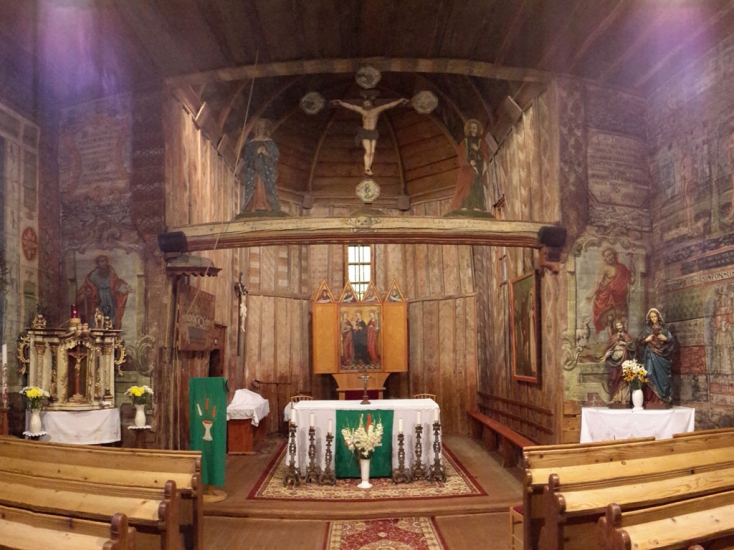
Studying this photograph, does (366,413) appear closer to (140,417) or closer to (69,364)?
(140,417)

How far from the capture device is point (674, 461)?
499 centimetres

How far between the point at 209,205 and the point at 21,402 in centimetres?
466

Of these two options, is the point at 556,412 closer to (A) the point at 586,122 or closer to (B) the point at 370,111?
(A) the point at 586,122

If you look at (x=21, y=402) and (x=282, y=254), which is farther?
(x=282, y=254)

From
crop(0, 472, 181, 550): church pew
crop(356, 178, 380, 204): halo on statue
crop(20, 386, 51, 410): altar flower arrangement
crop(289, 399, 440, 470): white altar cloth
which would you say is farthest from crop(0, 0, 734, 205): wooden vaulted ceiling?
crop(0, 472, 181, 550): church pew

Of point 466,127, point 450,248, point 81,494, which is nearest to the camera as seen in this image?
point 81,494

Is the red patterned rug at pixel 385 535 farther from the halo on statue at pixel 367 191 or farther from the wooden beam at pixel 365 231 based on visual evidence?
the halo on statue at pixel 367 191

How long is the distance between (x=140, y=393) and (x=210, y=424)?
3.52 ft

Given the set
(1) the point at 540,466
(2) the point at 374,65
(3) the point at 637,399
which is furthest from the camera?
(2) the point at 374,65

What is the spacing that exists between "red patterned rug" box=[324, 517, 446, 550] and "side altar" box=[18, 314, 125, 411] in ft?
12.1

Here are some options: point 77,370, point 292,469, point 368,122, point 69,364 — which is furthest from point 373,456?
point 368,122

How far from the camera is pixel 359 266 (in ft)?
50.2

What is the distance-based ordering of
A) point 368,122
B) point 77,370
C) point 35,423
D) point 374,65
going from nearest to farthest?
point 35,423
point 77,370
point 374,65
point 368,122

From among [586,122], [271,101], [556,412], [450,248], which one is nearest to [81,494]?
[556,412]
